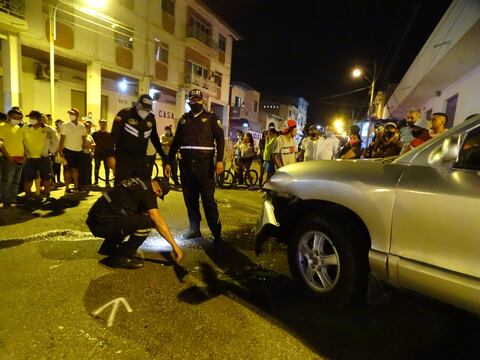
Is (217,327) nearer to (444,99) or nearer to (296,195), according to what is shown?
(296,195)

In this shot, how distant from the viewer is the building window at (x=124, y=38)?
17.4 m

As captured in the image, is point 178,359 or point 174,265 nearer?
point 178,359

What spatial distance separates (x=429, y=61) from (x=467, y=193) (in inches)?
402

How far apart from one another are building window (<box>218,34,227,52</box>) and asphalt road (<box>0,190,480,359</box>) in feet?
88.4

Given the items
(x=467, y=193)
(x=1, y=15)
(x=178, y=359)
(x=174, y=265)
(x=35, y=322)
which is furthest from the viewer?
(x=1, y=15)

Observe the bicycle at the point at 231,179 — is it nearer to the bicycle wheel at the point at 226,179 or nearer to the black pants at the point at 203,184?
the bicycle wheel at the point at 226,179

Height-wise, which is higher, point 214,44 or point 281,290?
point 214,44

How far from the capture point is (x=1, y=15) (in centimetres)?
1147

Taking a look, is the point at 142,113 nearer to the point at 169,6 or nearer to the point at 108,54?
the point at 108,54

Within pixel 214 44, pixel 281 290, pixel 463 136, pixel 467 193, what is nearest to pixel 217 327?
pixel 281 290

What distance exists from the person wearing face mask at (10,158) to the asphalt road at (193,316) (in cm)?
223

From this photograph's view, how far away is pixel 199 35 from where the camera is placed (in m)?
24.1

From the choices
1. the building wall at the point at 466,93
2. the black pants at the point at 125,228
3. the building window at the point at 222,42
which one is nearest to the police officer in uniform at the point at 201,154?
the black pants at the point at 125,228

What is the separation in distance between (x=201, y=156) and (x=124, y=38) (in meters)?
16.2
